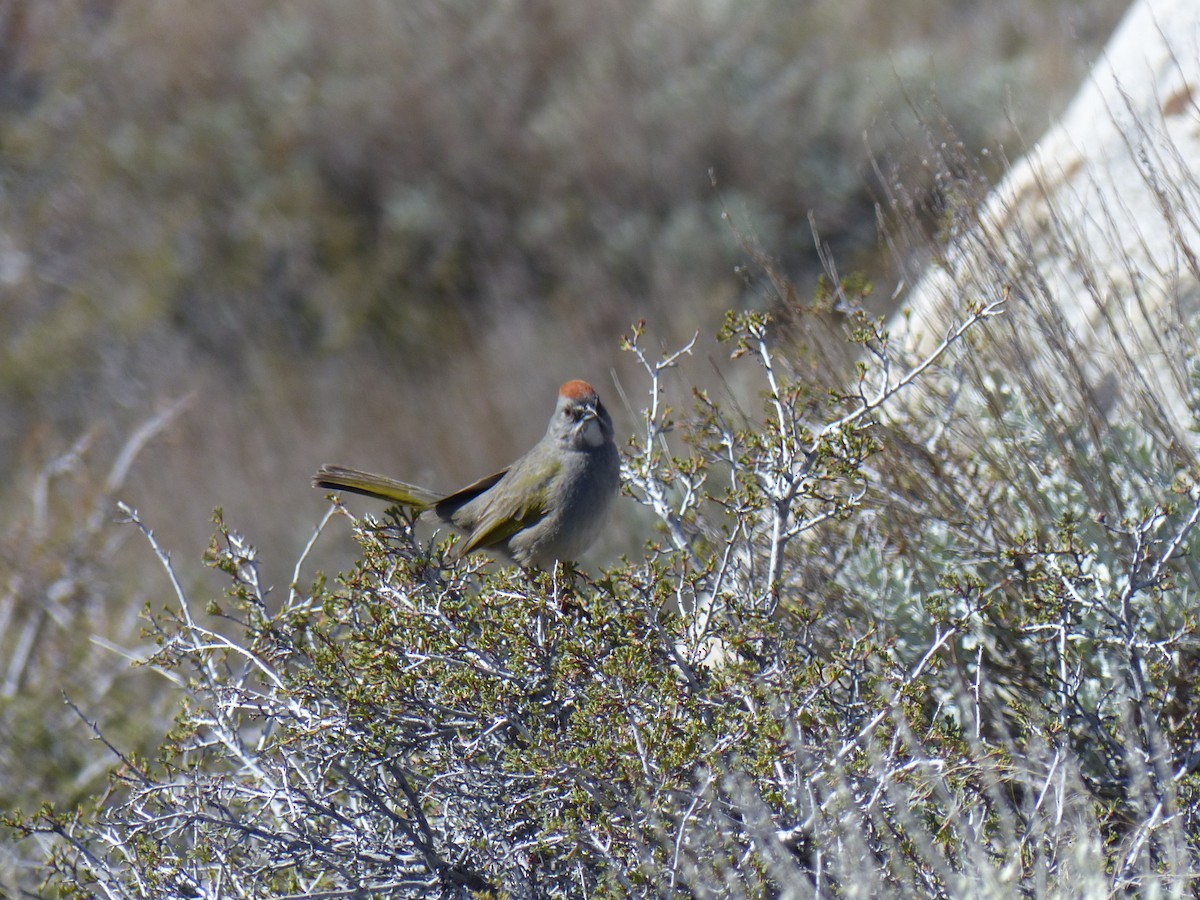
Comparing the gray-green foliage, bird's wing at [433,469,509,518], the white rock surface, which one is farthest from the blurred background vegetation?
the gray-green foliage

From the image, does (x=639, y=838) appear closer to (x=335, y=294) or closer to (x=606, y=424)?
(x=606, y=424)

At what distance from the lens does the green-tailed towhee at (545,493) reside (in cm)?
398

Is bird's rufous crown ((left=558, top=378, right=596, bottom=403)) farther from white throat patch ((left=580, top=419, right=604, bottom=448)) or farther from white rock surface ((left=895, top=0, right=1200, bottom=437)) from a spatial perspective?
white rock surface ((left=895, top=0, right=1200, bottom=437))

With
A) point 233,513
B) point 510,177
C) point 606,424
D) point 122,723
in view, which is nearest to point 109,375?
point 233,513

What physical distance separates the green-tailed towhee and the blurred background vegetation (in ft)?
12.1

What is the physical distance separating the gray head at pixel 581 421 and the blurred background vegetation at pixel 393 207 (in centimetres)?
360

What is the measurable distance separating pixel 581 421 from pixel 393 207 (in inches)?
306

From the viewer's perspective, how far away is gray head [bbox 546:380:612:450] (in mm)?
4051

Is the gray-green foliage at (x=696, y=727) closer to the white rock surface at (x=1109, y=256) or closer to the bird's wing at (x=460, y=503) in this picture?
the white rock surface at (x=1109, y=256)

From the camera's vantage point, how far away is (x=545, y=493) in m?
4.04

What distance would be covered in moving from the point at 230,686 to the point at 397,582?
0.48 meters

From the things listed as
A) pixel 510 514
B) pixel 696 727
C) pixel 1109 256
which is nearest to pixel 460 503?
pixel 510 514

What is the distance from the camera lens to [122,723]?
568 centimetres

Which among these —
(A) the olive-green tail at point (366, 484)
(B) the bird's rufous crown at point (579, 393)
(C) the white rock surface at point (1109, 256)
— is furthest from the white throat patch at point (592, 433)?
(C) the white rock surface at point (1109, 256)
